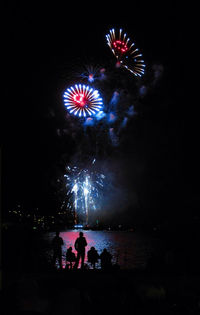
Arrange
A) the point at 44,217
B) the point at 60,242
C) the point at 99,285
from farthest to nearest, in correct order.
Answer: the point at 44,217 < the point at 60,242 < the point at 99,285

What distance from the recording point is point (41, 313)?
621 centimetres

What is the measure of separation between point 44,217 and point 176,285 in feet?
552

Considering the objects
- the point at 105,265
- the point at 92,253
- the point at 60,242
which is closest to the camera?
the point at 105,265

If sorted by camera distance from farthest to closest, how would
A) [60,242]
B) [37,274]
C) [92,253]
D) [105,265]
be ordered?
[92,253] < [60,242] < [105,265] < [37,274]

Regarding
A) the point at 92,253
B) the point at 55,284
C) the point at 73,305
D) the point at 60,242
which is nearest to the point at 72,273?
the point at 55,284

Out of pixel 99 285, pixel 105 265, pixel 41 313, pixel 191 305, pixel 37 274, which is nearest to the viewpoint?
pixel 41 313

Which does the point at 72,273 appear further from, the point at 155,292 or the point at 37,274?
the point at 155,292

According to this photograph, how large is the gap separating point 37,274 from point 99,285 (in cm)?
239

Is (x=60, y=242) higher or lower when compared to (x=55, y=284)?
higher

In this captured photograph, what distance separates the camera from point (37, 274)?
11750mm

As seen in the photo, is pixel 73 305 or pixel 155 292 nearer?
pixel 73 305

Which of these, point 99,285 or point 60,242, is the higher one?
point 60,242

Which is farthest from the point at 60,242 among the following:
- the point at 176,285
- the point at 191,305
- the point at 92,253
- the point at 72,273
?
the point at 191,305

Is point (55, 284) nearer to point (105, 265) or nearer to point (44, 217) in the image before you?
point (105, 265)
